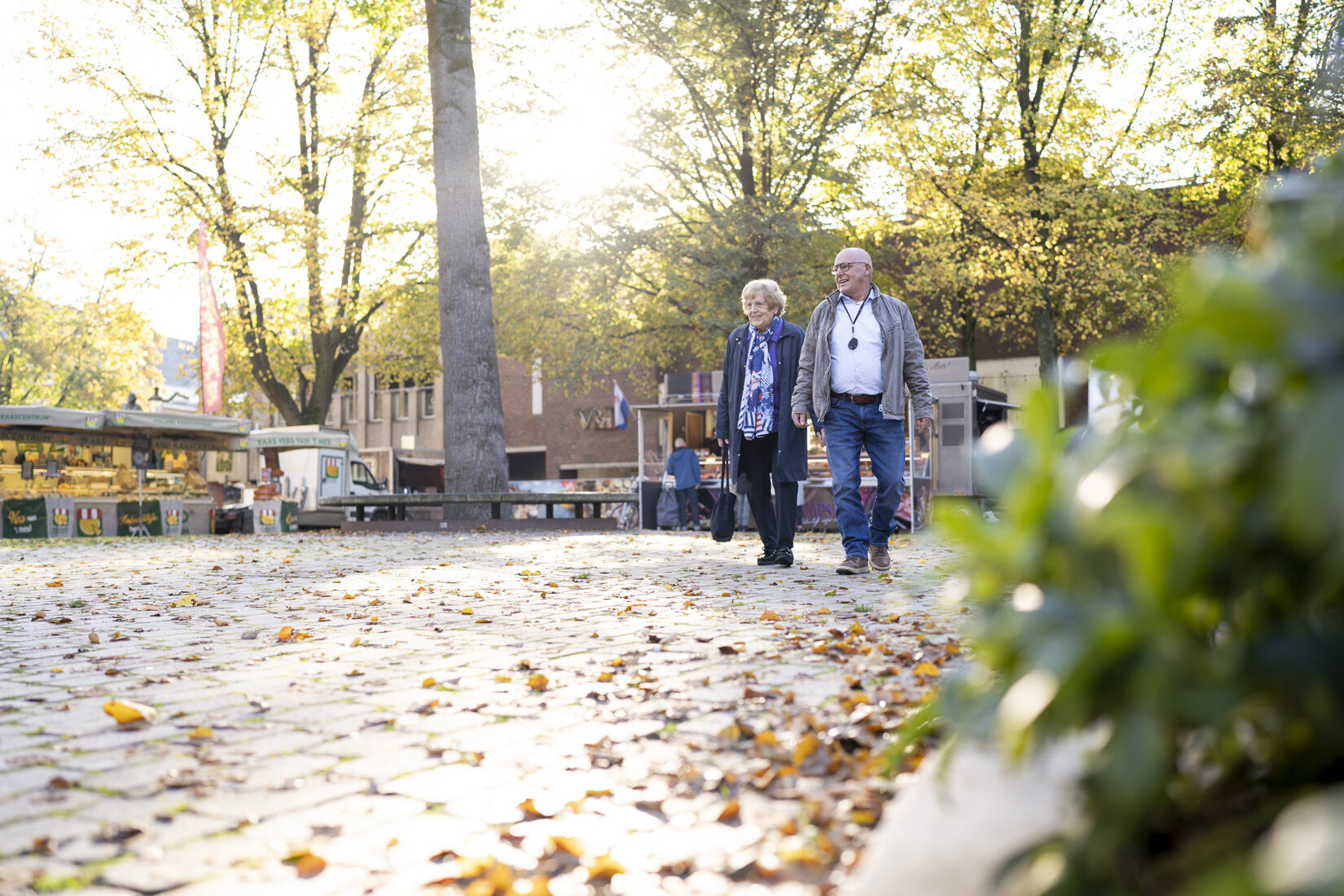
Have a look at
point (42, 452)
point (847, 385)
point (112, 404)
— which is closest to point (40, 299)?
point (112, 404)

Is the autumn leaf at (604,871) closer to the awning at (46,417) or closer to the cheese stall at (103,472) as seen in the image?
the cheese stall at (103,472)

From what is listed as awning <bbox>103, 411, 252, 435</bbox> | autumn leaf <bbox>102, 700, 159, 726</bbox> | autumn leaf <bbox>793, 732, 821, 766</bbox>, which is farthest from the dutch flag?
autumn leaf <bbox>793, 732, 821, 766</bbox>

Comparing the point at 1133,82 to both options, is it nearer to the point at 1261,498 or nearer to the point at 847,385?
the point at 847,385

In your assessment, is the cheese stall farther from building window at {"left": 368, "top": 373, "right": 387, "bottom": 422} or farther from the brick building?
building window at {"left": 368, "top": 373, "right": 387, "bottom": 422}

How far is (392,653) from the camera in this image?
4.72 metres

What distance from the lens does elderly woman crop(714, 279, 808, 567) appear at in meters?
8.21

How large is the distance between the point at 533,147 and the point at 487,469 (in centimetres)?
996

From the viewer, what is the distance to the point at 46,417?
848 inches

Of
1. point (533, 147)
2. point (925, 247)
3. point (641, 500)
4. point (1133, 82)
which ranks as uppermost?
point (1133, 82)

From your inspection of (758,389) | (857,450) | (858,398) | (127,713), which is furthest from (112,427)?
(127,713)

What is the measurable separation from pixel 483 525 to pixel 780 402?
9.06m

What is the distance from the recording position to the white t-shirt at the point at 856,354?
7.69 metres

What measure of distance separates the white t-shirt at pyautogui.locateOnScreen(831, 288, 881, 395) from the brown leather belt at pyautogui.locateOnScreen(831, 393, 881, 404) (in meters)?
0.03

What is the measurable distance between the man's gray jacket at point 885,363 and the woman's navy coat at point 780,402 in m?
0.28
